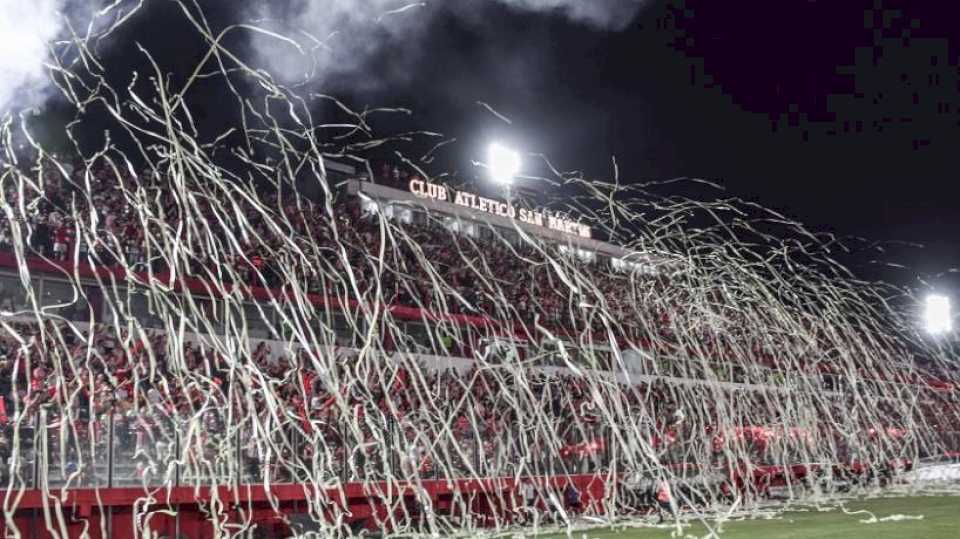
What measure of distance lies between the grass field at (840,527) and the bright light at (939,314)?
129ft

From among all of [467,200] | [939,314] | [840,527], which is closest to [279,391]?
[840,527]

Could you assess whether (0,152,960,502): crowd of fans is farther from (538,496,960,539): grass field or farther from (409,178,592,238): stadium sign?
(409,178,592,238): stadium sign

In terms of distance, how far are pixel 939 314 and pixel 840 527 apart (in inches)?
1779

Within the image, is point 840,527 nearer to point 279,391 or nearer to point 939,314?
point 279,391

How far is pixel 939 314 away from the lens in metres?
51.8

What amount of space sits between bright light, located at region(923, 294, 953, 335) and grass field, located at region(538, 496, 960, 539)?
3946cm

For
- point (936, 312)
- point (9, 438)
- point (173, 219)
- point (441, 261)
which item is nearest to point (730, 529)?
point (9, 438)

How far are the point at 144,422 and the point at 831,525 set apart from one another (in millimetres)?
8196

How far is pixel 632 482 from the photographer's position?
17.0 metres

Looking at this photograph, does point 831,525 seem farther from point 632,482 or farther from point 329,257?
point 329,257

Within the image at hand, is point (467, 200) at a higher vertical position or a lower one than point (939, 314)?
higher

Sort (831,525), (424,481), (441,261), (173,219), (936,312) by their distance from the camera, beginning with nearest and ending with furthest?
1. (831,525)
2. (424,481)
3. (173,219)
4. (441,261)
5. (936,312)

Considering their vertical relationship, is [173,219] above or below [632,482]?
above

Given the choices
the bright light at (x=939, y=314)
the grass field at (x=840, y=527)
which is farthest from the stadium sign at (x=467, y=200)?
the bright light at (x=939, y=314)
